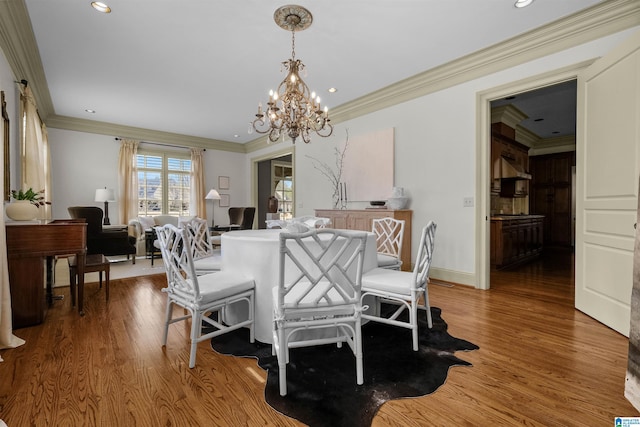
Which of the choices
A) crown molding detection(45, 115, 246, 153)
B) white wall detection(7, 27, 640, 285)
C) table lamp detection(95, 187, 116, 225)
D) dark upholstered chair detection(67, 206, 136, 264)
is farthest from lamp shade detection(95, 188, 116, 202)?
white wall detection(7, 27, 640, 285)

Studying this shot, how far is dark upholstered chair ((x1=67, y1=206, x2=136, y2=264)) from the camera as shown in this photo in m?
5.11

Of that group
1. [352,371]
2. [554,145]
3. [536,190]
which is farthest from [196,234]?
[554,145]

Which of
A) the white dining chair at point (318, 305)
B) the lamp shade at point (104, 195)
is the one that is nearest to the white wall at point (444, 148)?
the white dining chair at point (318, 305)

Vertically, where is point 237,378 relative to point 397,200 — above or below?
below

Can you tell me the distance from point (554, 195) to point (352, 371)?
838 cm

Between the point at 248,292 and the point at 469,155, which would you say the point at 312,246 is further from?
the point at 469,155

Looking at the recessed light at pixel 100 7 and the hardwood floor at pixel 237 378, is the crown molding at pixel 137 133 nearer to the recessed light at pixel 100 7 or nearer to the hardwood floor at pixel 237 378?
the recessed light at pixel 100 7

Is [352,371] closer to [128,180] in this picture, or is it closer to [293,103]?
[293,103]

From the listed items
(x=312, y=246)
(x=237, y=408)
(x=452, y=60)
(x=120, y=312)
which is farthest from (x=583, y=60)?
(x=120, y=312)

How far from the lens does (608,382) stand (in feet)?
5.58

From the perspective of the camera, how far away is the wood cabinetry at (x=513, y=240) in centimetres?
490

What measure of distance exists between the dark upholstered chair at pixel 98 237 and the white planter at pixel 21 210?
2516 millimetres

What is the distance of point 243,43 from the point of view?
3.36 meters

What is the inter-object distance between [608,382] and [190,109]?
6263 mm
